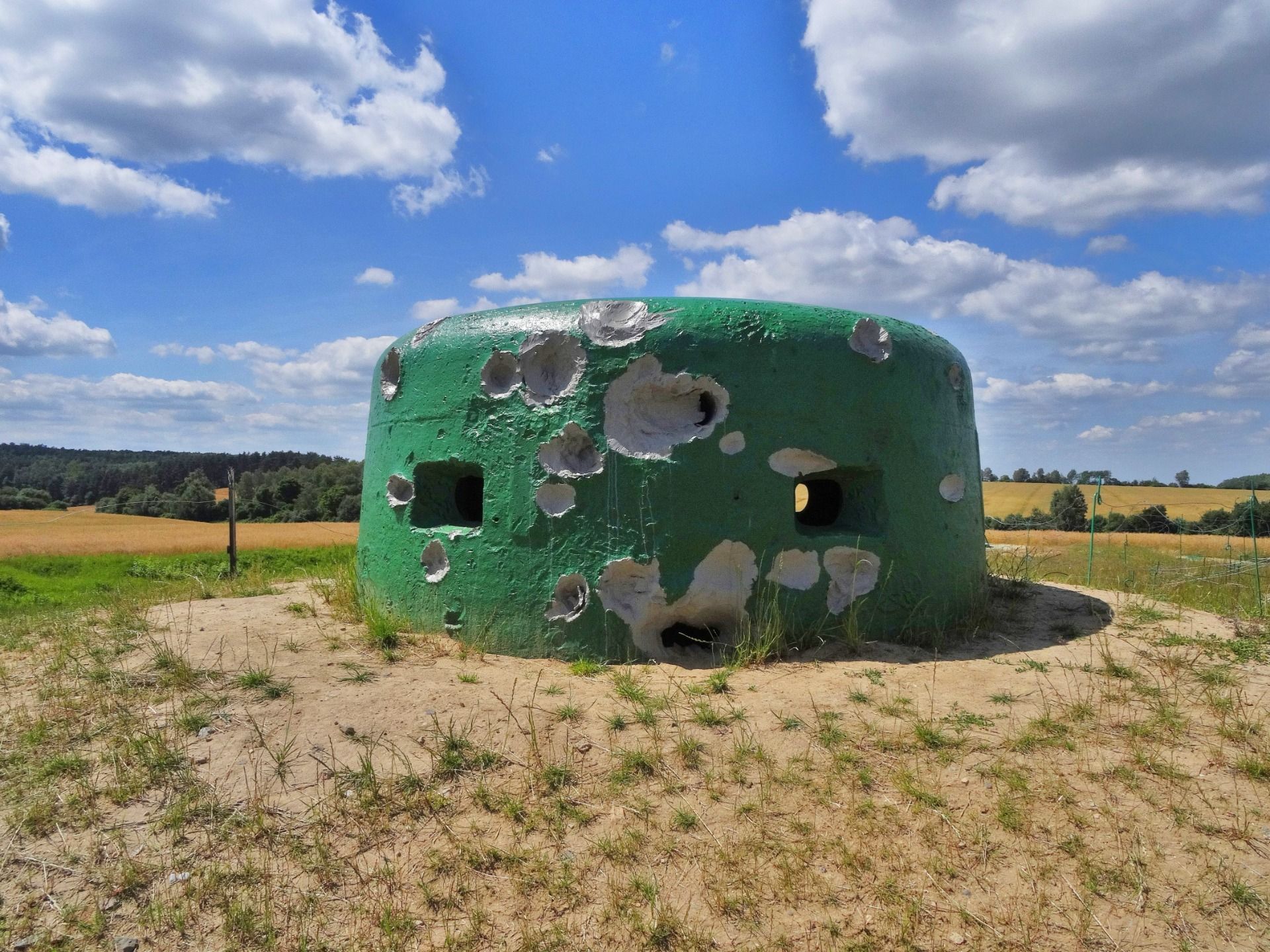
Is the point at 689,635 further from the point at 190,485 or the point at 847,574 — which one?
the point at 190,485

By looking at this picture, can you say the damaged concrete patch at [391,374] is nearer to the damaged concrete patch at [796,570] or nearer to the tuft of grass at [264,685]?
the tuft of grass at [264,685]

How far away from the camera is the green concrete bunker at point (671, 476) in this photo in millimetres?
5473

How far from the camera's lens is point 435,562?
6012 mm

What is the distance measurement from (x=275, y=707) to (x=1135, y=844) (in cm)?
432

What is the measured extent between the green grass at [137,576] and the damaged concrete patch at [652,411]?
4708 mm

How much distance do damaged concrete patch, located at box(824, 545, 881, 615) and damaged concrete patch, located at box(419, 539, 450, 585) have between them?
2679 millimetres

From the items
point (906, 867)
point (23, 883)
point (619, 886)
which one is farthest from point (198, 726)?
point (906, 867)

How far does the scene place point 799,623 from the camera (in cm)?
567

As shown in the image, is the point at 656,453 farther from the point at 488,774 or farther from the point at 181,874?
the point at 181,874

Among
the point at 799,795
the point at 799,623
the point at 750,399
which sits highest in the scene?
the point at 750,399

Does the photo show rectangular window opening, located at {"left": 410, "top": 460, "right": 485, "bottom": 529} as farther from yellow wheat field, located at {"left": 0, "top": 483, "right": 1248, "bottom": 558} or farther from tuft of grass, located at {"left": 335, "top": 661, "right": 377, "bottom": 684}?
yellow wheat field, located at {"left": 0, "top": 483, "right": 1248, "bottom": 558}

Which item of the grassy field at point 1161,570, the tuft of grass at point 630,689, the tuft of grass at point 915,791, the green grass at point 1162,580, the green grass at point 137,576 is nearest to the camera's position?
the tuft of grass at point 915,791

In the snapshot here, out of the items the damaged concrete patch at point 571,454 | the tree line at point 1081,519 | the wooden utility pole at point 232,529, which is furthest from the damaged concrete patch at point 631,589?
the tree line at point 1081,519

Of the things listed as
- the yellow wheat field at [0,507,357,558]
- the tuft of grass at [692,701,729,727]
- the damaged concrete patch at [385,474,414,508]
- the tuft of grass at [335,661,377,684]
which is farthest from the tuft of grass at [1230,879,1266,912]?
the yellow wheat field at [0,507,357,558]
